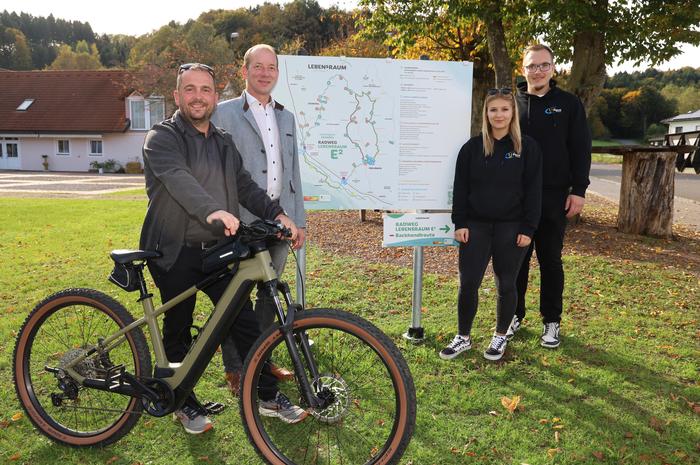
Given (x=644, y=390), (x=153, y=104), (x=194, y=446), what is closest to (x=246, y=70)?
(x=194, y=446)

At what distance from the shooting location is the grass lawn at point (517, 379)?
3.07 meters

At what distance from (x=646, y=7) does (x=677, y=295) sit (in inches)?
→ 235

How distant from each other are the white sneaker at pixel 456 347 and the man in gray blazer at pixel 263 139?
1.25 meters

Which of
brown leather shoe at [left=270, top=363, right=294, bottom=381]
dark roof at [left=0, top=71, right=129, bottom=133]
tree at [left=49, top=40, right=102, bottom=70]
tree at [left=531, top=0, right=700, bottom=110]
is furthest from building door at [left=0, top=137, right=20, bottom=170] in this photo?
brown leather shoe at [left=270, top=363, right=294, bottom=381]

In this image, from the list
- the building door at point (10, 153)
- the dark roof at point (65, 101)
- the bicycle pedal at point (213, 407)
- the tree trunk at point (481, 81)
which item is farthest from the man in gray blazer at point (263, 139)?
the building door at point (10, 153)

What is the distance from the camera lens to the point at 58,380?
123 inches

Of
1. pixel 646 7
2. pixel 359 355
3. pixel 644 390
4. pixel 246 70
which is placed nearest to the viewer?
pixel 359 355

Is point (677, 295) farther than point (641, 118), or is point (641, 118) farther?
point (641, 118)

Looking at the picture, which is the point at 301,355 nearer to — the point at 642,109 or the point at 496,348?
the point at 496,348

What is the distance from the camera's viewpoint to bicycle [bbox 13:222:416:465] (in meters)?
2.56

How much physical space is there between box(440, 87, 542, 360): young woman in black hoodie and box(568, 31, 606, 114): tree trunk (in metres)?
7.45

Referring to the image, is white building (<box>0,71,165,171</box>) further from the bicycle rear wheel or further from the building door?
the bicycle rear wheel

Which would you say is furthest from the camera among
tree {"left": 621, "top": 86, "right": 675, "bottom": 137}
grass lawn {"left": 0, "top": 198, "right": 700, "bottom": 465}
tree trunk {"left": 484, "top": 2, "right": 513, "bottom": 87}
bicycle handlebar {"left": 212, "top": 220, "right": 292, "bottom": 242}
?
tree {"left": 621, "top": 86, "right": 675, "bottom": 137}

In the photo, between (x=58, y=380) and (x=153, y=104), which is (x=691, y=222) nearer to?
(x=58, y=380)
